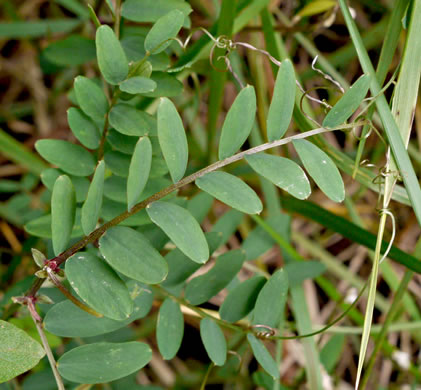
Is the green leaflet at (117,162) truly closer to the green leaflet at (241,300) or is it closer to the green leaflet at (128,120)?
the green leaflet at (128,120)

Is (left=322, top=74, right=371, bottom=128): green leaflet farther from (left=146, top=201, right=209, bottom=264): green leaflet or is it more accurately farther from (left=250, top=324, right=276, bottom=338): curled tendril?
(left=250, top=324, right=276, bottom=338): curled tendril

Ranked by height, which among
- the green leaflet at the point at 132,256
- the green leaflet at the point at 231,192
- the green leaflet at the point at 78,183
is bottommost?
the green leaflet at the point at 78,183

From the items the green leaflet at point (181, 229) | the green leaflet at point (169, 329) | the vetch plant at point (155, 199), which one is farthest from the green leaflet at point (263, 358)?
Result: the green leaflet at point (181, 229)

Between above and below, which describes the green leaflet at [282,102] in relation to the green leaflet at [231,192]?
above

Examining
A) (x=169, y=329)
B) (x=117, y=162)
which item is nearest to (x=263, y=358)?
(x=169, y=329)

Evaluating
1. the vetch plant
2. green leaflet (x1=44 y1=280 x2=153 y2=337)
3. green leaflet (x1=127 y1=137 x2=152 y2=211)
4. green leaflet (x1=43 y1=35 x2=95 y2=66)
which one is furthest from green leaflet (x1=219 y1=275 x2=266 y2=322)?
green leaflet (x1=43 y1=35 x2=95 y2=66)

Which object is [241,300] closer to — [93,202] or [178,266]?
[178,266]

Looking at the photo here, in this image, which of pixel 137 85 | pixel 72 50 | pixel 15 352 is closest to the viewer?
pixel 15 352
